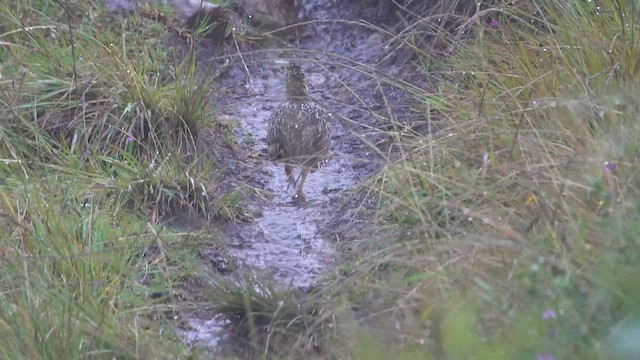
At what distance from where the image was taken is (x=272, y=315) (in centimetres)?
482

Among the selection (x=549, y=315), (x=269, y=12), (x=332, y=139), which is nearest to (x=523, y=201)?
(x=549, y=315)

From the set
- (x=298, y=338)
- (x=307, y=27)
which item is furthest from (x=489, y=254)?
(x=307, y=27)

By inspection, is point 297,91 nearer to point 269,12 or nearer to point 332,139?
point 332,139

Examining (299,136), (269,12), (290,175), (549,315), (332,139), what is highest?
(549,315)

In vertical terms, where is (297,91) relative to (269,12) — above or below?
above

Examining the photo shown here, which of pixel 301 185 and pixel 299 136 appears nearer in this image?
pixel 299 136

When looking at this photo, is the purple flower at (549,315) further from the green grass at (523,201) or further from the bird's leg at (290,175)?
the bird's leg at (290,175)

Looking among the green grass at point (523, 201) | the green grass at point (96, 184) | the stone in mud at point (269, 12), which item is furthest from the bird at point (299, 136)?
the stone in mud at point (269, 12)

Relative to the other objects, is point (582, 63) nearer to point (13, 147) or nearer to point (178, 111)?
point (178, 111)

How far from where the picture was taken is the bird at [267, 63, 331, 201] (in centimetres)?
659

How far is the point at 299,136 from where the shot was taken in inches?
259

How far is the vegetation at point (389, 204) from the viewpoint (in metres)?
3.63

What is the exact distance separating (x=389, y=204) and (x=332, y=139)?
7.35ft

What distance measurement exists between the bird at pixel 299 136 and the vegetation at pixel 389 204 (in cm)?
Result: 41
